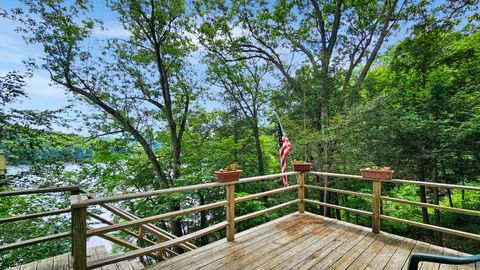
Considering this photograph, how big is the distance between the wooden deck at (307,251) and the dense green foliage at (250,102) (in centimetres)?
374

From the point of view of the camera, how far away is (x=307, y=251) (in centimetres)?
277

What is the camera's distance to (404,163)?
20.6 ft

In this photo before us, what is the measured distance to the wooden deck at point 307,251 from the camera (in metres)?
2.45

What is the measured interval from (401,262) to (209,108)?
29.7 ft

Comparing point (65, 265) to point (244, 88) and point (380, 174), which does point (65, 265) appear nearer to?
point (380, 174)

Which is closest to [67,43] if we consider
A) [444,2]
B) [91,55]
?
[91,55]

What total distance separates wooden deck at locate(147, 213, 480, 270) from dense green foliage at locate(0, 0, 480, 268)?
12.3 ft

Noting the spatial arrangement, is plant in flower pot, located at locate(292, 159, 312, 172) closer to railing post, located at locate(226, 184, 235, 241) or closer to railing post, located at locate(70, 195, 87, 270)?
railing post, located at locate(226, 184, 235, 241)

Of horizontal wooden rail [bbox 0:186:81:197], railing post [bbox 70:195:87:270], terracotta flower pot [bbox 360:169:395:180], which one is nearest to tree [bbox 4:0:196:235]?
horizontal wooden rail [bbox 0:186:81:197]

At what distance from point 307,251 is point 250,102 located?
27.2 ft

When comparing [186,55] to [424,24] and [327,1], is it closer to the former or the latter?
[327,1]

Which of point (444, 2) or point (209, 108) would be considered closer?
point (444, 2)

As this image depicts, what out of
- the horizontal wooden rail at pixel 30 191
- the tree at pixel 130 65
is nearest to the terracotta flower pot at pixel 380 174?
the horizontal wooden rail at pixel 30 191

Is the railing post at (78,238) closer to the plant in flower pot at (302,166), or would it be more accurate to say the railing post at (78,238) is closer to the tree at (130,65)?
the plant in flower pot at (302,166)
